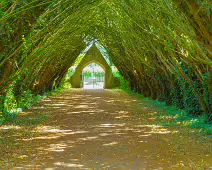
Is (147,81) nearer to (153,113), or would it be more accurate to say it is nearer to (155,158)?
(153,113)

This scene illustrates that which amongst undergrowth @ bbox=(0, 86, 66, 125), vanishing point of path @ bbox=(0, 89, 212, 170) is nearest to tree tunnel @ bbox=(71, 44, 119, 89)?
undergrowth @ bbox=(0, 86, 66, 125)

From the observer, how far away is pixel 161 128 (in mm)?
11562

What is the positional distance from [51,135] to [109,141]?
175 cm

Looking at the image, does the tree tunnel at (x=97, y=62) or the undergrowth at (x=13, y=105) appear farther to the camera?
the tree tunnel at (x=97, y=62)

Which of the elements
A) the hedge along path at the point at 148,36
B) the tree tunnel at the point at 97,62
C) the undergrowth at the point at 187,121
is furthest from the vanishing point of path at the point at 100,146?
the tree tunnel at the point at 97,62

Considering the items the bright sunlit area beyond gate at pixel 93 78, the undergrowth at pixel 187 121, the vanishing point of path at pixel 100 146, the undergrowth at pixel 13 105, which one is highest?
the bright sunlit area beyond gate at pixel 93 78

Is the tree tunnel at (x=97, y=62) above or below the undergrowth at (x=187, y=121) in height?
above

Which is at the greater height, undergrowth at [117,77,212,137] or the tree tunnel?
the tree tunnel

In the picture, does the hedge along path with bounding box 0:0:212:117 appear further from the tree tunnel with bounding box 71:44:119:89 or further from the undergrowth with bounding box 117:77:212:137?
the tree tunnel with bounding box 71:44:119:89

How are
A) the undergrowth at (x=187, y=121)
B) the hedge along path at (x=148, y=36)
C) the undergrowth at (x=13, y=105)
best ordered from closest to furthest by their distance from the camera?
the hedge along path at (x=148, y=36) → the undergrowth at (x=187, y=121) → the undergrowth at (x=13, y=105)

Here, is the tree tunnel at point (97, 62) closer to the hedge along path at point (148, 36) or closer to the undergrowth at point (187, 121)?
A: the hedge along path at point (148, 36)

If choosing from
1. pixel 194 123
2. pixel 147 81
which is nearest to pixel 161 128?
pixel 194 123

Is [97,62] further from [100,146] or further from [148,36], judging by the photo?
[100,146]

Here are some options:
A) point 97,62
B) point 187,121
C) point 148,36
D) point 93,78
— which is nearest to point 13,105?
point 148,36
